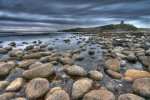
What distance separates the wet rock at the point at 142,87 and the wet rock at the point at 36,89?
276 centimetres

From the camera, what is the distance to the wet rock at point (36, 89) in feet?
18.0

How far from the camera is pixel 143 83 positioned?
5.82 meters

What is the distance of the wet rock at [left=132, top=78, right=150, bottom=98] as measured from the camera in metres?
5.46

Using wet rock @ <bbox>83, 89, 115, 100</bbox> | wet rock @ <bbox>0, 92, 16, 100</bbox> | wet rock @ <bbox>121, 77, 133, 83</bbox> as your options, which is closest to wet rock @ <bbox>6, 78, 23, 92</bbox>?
wet rock @ <bbox>0, 92, 16, 100</bbox>

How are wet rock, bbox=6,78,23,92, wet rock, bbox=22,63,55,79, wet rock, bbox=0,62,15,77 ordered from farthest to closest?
wet rock, bbox=0,62,15,77, wet rock, bbox=22,63,55,79, wet rock, bbox=6,78,23,92

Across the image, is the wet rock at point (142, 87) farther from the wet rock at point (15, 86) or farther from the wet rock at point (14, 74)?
the wet rock at point (14, 74)

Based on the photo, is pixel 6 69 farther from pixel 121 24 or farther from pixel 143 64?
pixel 121 24

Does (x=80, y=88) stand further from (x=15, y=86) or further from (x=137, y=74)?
(x=137, y=74)

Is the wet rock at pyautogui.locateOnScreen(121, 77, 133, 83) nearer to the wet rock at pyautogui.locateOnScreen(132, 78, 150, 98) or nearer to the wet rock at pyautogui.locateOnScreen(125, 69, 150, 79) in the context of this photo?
the wet rock at pyautogui.locateOnScreen(125, 69, 150, 79)

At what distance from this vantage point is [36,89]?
18.5 ft


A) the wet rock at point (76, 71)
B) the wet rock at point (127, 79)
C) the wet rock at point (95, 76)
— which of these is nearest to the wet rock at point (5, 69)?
the wet rock at point (76, 71)

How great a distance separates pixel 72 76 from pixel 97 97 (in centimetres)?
221

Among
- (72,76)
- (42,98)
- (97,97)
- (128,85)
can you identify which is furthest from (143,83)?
(42,98)

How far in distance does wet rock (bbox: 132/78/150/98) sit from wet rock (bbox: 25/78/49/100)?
276cm
